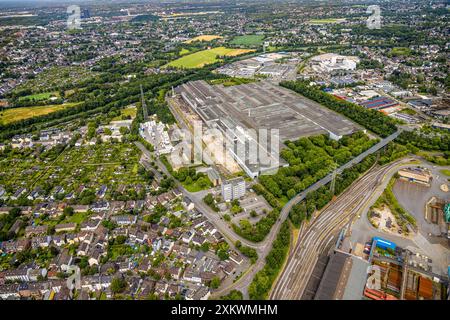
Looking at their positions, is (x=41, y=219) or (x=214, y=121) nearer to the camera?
(x=41, y=219)

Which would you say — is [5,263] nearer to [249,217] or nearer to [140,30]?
[249,217]

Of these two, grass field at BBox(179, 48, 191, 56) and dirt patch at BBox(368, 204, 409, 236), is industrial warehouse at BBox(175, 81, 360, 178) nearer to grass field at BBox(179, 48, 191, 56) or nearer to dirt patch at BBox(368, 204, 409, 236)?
dirt patch at BBox(368, 204, 409, 236)

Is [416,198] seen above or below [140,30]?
below

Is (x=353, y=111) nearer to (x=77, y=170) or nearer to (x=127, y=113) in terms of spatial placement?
(x=127, y=113)

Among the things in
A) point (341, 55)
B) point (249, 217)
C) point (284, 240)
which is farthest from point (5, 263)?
point (341, 55)

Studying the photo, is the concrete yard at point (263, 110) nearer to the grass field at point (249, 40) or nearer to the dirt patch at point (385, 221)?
the dirt patch at point (385, 221)
